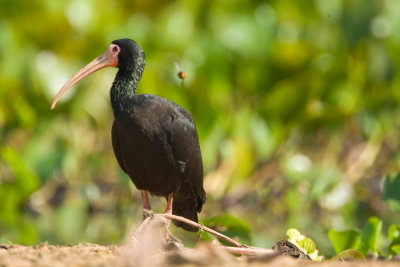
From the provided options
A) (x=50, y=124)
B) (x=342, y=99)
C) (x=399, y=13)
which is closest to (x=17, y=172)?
(x=50, y=124)

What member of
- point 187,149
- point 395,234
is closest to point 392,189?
point 395,234

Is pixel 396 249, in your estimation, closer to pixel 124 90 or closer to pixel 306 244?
pixel 306 244

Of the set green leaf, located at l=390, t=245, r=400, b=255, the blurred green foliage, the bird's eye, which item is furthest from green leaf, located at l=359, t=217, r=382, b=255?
the blurred green foliage

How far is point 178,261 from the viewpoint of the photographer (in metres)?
3.07

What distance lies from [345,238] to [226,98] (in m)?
3.83

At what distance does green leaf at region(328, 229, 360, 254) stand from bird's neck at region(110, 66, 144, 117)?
1.14 meters

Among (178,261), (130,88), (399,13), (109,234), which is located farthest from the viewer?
(399,13)

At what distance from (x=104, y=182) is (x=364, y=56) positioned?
2.60 m

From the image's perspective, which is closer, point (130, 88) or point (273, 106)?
point (130, 88)

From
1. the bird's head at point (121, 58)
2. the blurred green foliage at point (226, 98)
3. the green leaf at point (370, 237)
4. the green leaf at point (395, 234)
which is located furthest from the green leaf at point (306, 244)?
the blurred green foliage at point (226, 98)

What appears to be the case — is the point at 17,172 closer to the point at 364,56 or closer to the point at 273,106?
the point at 273,106

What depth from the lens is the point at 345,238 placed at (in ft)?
Result: 15.8

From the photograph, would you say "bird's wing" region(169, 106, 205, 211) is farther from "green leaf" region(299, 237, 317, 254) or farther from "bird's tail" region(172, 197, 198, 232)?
"green leaf" region(299, 237, 317, 254)

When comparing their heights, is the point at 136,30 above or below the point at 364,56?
below
